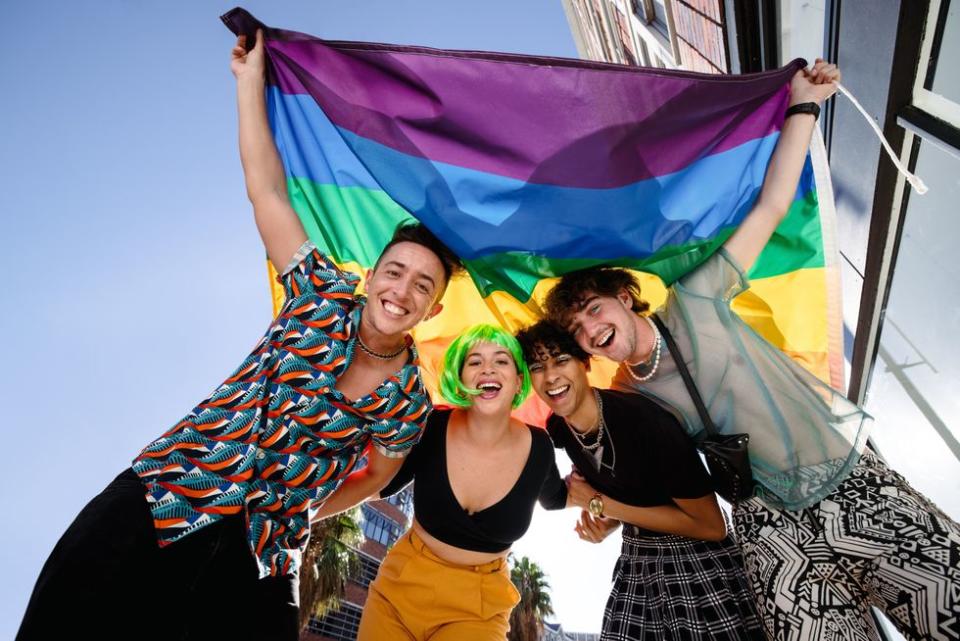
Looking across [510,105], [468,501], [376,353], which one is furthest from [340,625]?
[510,105]

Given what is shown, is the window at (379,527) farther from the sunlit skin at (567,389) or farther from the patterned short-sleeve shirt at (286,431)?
the patterned short-sleeve shirt at (286,431)

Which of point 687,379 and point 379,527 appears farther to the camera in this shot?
point 379,527

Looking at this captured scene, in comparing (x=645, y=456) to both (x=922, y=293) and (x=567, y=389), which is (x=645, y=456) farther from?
(x=922, y=293)

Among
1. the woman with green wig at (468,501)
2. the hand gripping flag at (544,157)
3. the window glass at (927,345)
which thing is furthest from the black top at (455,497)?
the window glass at (927,345)

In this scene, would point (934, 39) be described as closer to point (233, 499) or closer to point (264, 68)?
point (264, 68)

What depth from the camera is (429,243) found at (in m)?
2.70

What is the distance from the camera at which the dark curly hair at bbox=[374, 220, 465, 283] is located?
267 centimetres

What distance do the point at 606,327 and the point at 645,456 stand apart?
26.5 inches

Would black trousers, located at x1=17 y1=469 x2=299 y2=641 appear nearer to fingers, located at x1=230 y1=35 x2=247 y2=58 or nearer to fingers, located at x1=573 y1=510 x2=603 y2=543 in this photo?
fingers, located at x1=573 y1=510 x2=603 y2=543

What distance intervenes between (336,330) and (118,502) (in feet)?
3.08

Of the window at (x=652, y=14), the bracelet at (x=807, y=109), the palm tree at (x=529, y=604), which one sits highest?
the window at (x=652, y=14)

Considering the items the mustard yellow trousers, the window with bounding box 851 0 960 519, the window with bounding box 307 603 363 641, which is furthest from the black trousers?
the window with bounding box 307 603 363 641

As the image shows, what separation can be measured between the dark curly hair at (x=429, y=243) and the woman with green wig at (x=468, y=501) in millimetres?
426

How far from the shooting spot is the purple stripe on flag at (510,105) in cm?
268
